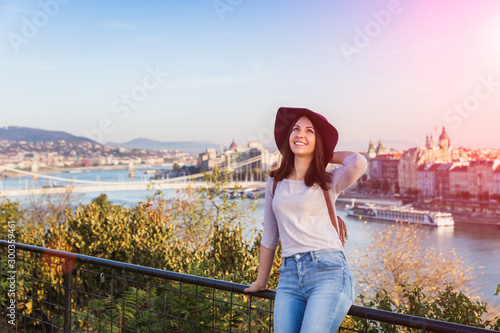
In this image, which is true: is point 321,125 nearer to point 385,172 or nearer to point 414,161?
point 414,161

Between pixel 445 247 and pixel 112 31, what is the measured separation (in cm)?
2865

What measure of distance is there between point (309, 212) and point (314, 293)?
0.80 ft

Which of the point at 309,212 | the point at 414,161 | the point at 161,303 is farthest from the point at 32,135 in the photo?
the point at 309,212

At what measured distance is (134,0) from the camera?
111ft

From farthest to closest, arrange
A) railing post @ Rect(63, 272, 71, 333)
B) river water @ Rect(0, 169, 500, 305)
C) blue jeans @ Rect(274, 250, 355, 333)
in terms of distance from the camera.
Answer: river water @ Rect(0, 169, 500, 305)
railing post @ Rect(63, 272, 71, 333)
blue jeans @ Rect(274, 250, 355, 333)

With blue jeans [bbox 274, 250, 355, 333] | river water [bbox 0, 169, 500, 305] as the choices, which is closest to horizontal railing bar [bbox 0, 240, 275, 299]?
blue jeans [bbox 274, 250, 355, 333]

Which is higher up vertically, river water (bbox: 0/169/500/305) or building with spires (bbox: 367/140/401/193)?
building with spires (bbox: 367/140/401/193)

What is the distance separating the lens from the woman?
142cm

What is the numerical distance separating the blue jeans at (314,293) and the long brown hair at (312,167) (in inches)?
8.6

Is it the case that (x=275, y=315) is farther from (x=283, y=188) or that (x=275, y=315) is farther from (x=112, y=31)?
(x=112, y=31)

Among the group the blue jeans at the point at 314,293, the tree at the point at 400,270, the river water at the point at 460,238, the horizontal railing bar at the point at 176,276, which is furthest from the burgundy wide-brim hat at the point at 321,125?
the river water at the point at 460,238

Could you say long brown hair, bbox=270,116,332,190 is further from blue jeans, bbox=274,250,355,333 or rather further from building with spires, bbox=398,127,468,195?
building with spires, bbox=398,127,468,195

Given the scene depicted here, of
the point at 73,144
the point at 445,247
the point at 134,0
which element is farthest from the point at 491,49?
the point at 73,144

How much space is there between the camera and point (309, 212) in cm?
151
